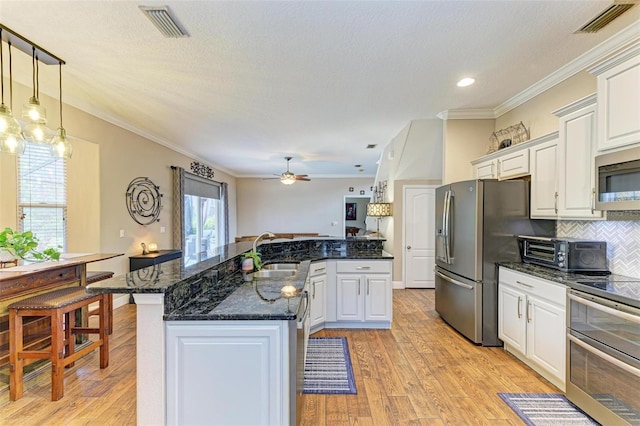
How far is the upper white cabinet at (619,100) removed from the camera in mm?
1968

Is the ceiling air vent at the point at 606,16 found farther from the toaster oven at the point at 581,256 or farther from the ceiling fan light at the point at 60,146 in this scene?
the ceiling fan light at the point at 60,146

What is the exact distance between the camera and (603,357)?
192 centimetres

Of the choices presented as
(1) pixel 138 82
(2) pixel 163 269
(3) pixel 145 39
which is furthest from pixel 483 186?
(1) pixel 138 82

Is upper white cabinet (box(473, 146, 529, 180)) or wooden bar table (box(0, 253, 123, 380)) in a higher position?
upper white cabinet (box(473, 146, 529, 180))

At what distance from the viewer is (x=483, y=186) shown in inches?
123

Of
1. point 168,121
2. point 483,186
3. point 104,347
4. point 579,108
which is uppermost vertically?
point 168,121

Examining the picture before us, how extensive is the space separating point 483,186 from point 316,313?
2259 mm

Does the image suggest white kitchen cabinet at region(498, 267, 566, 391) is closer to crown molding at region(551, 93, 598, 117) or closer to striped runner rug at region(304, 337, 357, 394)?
crown molding at region(551, 93, 598, 117)

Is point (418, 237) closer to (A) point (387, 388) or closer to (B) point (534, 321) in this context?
(B) point (534, 321)

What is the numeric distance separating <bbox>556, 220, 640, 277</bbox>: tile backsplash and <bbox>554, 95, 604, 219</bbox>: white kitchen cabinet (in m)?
0.35

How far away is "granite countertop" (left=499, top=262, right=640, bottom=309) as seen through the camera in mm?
1838

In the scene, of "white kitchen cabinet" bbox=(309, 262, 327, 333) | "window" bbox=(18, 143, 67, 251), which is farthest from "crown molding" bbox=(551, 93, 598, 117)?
"window" bbox=(18, 143, 67, 251)

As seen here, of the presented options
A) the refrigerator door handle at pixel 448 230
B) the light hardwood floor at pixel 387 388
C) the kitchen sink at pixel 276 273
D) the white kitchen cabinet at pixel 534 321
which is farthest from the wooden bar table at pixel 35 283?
the white kitchen cabinet at pixel 534 321

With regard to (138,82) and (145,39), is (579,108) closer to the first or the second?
(145,39)
